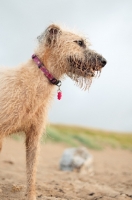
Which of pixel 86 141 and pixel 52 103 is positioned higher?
pixel 52 103

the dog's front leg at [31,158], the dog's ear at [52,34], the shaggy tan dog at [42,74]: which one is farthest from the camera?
the dog's front leg at [31,158]

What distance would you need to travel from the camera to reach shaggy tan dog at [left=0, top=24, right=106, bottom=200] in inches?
210

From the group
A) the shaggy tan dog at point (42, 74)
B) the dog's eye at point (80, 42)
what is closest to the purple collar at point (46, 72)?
the shaggy tan dog at point (42, 74)

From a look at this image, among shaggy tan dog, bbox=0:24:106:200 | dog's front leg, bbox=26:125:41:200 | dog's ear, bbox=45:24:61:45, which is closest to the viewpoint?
shaggy tan dog, bbox=0:24:106:200

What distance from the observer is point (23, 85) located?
535 centimetres

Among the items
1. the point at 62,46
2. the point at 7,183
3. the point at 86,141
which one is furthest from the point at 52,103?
the point at 86,141

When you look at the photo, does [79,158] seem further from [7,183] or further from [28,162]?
[28,162]

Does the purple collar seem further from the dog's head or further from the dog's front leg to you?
the dog's front leg

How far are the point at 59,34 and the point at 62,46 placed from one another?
235mm

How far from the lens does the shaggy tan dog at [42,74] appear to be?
210 inches

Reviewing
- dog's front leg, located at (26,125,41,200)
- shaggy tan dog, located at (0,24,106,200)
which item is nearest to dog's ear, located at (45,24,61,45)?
shaggy tan dog, located at (0,24,106,200)

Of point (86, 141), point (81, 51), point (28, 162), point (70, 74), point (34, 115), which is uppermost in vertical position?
point (81, 51)

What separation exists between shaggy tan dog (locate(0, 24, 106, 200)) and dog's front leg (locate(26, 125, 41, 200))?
0.38 m

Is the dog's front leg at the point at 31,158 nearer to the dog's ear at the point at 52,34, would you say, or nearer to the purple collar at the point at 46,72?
the purple collar at the point at 46,72
